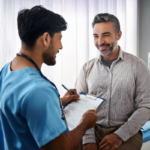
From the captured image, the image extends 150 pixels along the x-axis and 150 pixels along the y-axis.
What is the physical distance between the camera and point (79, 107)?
1076 millimetres

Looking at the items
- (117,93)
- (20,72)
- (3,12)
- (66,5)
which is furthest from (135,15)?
(20,72)

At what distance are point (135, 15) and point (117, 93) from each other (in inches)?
65.9

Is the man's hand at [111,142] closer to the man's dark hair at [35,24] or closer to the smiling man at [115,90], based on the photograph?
the smiling man at [115,90]

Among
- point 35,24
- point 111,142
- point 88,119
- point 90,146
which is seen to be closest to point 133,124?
point 111,142

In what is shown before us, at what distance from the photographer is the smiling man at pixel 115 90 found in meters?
1.15

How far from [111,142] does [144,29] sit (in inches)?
79.8

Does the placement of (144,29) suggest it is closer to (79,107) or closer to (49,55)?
(79,107)

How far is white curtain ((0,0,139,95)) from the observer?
158 centimetres

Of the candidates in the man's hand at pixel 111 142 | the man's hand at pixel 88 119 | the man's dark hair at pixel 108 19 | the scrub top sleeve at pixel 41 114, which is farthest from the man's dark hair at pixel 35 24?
the man's hand at pixel 111 142

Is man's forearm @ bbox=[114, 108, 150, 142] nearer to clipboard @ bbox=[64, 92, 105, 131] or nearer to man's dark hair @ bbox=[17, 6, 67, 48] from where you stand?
clipboard @ bbox=[64, 92, 105, 131]

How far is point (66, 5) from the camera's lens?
188cm

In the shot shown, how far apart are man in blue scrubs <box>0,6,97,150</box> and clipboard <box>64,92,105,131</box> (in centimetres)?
19

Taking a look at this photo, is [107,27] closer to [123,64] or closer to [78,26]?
[123,64]

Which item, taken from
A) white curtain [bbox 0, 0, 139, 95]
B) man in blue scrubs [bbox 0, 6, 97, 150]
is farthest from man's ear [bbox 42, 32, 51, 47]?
white curtain [bbox 0, 0, 139, 95]
